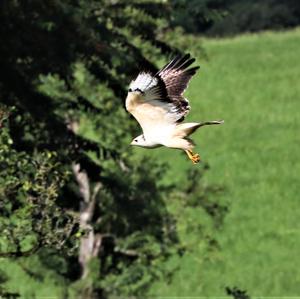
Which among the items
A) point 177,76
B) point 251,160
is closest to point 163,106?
point 177,76

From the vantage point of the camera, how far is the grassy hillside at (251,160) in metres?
37.1

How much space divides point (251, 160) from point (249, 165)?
69cm

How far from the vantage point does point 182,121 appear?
38.2ft

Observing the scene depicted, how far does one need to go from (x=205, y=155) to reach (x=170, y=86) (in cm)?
3775

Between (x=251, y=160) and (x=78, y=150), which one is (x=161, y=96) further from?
(x=251, y=160)

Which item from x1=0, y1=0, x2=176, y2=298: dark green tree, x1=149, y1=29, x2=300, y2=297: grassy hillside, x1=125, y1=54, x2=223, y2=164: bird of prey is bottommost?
x1=125, y1=54, x2=223, y2=164: bird of prey

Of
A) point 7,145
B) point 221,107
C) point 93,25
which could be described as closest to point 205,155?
point 221,107

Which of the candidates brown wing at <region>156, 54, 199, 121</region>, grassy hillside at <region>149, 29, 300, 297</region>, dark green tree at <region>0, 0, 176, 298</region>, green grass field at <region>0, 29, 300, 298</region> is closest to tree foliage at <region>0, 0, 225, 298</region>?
dark green tree at <region>0, 0, 176, 298</region>

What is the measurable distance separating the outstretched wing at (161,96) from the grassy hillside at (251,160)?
16005 millimetres

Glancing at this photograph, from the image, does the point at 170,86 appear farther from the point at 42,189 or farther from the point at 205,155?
the point at 205,155

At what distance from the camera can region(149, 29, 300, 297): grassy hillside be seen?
3712 centimetres

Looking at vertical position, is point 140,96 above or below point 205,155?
below

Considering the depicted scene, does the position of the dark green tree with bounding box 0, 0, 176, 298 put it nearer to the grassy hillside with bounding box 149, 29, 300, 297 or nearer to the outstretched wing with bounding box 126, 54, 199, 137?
the outstretched wing with bounding box 126, 54, 199, 137

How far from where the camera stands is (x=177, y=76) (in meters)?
12.1
